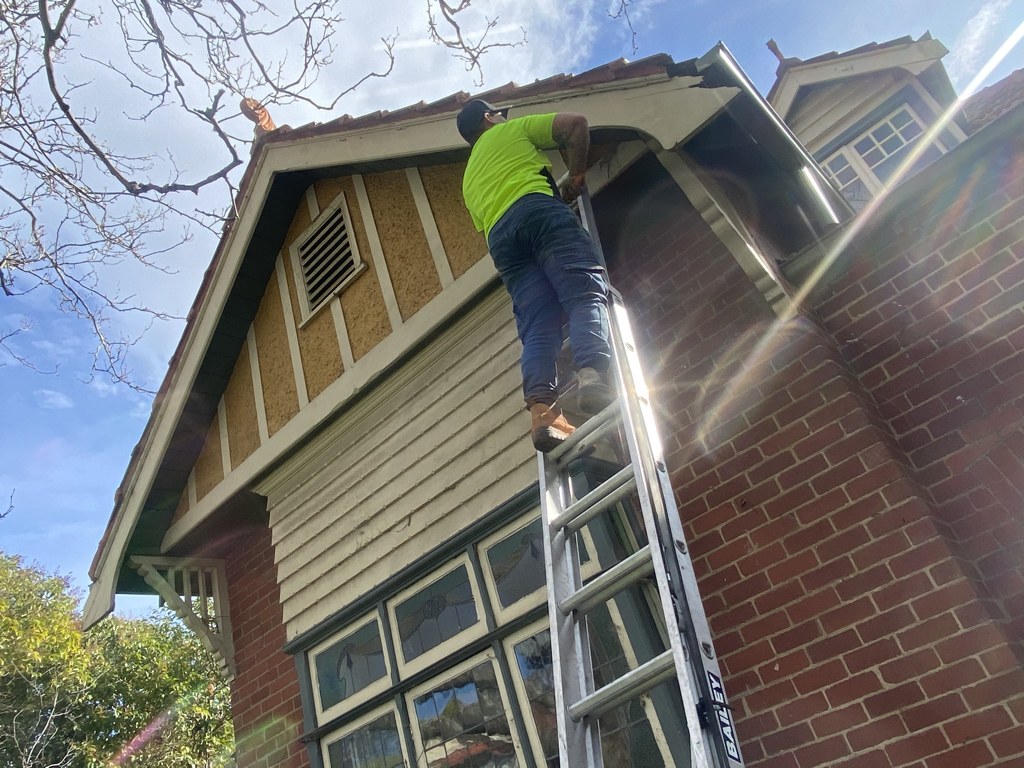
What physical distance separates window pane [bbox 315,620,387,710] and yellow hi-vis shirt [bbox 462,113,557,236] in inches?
104

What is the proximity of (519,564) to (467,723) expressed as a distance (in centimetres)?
86

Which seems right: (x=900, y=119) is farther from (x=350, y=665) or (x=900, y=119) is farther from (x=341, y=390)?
(x=350, y=665)

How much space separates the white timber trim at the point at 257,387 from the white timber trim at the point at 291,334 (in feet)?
1.36

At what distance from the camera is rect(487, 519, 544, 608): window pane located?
3953mm

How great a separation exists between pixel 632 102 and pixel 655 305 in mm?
1058

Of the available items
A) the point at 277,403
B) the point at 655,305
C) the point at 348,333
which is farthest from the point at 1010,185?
the point at 277,403

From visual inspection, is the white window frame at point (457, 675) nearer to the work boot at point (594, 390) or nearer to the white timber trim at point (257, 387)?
the work boot at point (594, 390)

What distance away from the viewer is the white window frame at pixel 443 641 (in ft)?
13.6

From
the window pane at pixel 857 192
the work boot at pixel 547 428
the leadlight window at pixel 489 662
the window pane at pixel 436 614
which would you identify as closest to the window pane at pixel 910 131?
the window pane at pixel 857 192

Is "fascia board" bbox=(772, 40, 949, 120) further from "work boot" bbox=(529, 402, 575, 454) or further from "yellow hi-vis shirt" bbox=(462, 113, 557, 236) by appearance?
"work boot" bbox=(529, 402, 575, 454)

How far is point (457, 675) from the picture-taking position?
13.5ft

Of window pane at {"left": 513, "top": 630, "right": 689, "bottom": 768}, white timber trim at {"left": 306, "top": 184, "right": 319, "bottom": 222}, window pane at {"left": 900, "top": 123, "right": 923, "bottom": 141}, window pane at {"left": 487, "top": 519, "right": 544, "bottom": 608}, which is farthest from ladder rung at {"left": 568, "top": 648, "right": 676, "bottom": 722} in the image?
window pane at {"left": 900, "top": 123, "right": 923, "bottom": 141}

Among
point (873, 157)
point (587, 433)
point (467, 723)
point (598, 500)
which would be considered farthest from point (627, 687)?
point (873, 157)

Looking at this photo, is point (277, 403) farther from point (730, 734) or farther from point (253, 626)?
point (730, 734)
